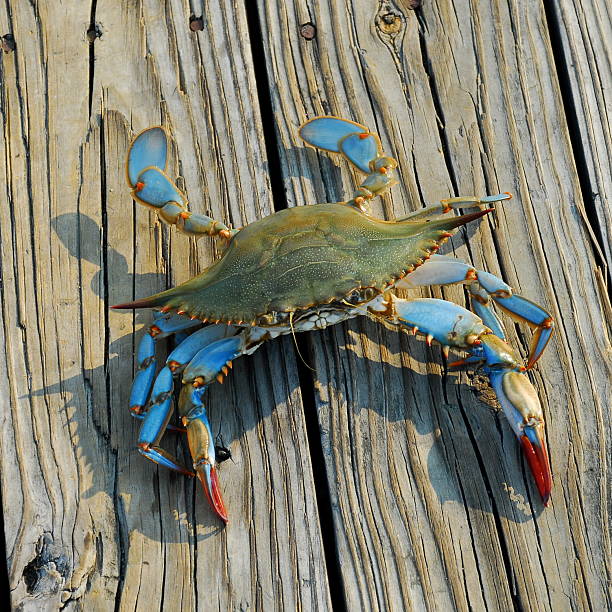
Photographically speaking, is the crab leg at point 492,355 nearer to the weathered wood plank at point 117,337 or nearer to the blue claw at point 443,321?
the blue claw at point 443,321

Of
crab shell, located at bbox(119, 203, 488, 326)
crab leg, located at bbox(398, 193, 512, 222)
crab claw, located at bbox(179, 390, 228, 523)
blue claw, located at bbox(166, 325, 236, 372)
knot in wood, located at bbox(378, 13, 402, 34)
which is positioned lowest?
crab claw, located at bbox(179, 390, 228, 523)

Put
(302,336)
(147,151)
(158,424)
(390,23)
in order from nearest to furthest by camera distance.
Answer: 1. (158,424)
2. (302,336)
3. (147,151)
4. (390,23)

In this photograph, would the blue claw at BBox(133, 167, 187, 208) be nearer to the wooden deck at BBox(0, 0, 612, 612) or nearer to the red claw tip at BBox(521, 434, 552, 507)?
the wooden deck at BBox(0, 0, 612, 612)

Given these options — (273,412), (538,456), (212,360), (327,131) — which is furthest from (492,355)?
(327,131)

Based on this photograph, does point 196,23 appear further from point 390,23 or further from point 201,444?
point 201,444

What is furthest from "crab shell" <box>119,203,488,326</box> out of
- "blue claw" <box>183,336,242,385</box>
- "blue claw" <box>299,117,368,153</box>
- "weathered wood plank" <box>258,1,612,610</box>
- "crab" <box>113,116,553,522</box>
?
"blue claw" <box>299,117,368,153</box>
